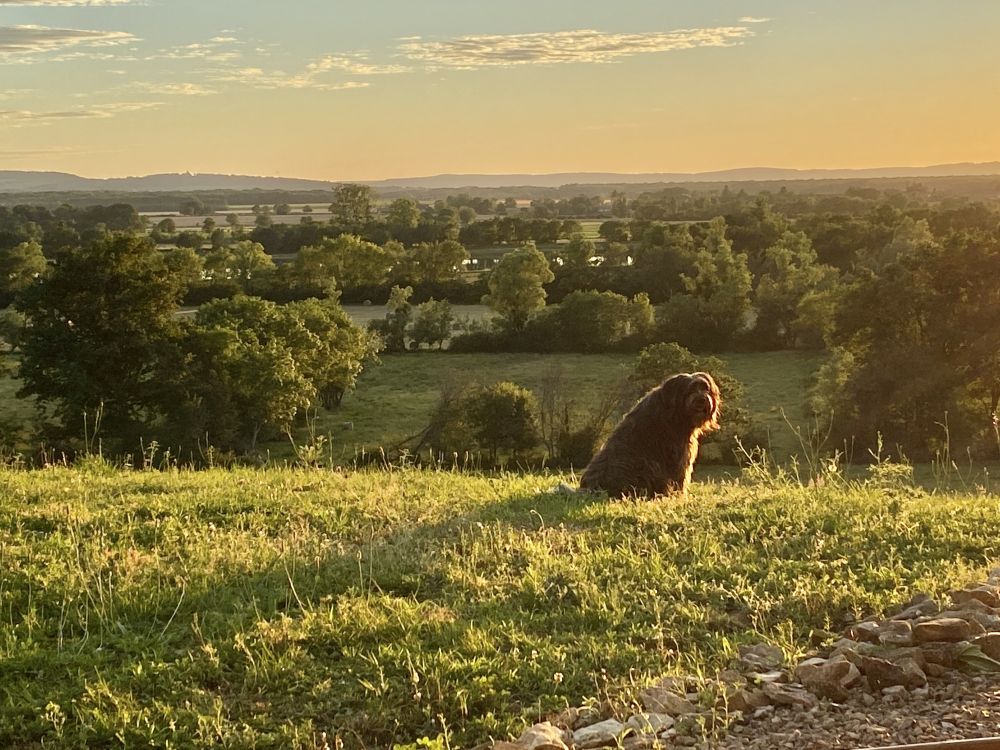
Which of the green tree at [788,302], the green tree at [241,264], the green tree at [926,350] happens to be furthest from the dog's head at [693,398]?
the green tree at [241,264]

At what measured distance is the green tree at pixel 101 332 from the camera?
107 feet

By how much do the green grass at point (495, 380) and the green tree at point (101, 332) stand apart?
8.64m

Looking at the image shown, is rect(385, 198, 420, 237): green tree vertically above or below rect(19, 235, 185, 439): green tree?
above

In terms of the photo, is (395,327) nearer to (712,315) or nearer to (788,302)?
(712,315)

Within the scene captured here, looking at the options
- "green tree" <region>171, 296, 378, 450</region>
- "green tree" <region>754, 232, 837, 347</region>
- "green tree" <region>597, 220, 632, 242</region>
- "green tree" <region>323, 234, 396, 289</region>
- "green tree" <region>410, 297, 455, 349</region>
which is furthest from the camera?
"green tree" <region>597, 220, 632, 242</region>

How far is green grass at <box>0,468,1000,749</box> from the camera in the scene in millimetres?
4355

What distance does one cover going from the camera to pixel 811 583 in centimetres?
573

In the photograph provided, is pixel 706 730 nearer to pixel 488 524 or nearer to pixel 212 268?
pixel 488 524

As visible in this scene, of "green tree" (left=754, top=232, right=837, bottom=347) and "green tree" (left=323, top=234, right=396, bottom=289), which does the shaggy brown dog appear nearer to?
"green tree" (left=754, top=232, right=837, bottom=347)

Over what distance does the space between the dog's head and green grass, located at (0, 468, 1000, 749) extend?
1495 mm

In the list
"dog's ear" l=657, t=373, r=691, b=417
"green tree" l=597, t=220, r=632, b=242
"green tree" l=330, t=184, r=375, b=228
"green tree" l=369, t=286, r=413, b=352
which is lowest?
→ "green tree" l=369, t=286, r=413, b=352

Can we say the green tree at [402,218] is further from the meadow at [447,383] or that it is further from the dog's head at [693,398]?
the dog's head at [693,398]

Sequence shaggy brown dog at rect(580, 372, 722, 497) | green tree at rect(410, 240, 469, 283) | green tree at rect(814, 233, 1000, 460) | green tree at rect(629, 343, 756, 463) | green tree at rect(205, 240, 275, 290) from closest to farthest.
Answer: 1. shaggy brown dog at rect(580, 372, 722, 497)
2. green tree at rect(814, 233, 1000, 460)
3. green tree at rect(629, 343, 756, 463)
4. green tree at rect(205, 240, 275, 290)
5. green tree at rect(410, 240, 469, 283)

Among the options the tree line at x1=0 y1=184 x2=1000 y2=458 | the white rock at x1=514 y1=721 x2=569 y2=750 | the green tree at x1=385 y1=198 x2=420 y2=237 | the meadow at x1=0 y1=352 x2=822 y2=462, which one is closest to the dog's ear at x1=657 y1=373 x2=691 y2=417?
the tree line at x1=0 y1=184 x2=1000 y2=458
